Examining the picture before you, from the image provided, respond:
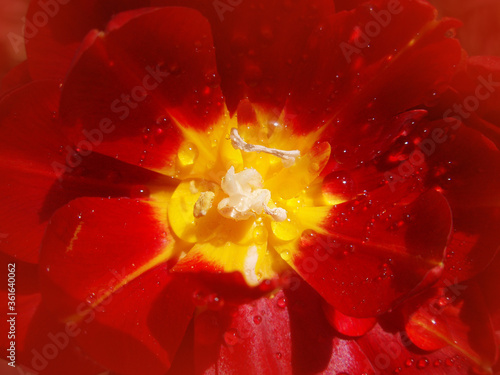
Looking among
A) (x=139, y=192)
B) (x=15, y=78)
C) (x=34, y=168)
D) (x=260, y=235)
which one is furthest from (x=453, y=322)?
(x=15, y=78)

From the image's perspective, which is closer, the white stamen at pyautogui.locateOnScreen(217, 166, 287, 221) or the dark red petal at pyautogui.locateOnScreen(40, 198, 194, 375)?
the dark red petal at pyautogui.locateOnScreen(40, 198, 194, 375)

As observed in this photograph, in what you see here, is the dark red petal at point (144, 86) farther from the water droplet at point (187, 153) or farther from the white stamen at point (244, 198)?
the white stamen at point (244, 198)

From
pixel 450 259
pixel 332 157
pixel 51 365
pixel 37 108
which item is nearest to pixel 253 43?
pixel 332 157

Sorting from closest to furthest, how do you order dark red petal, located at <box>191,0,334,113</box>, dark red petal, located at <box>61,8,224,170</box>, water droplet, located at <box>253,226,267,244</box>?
dark red petal, located at <box>61,8,224,170</box> < dark red petal, located at <box>191,0,334,113</box> < water droplet, located at <box>253,226,267,244</box>

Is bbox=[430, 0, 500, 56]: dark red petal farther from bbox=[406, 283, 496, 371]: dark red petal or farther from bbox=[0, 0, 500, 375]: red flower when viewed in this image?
bbox=[406, 283, 496, 371]: dark red petal

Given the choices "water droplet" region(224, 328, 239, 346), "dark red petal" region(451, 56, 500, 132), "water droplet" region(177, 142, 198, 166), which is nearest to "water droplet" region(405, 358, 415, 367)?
"water droplet" region(224, 328, 239, 346)

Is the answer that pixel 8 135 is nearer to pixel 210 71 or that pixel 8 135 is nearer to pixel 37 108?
pixel 37 108
